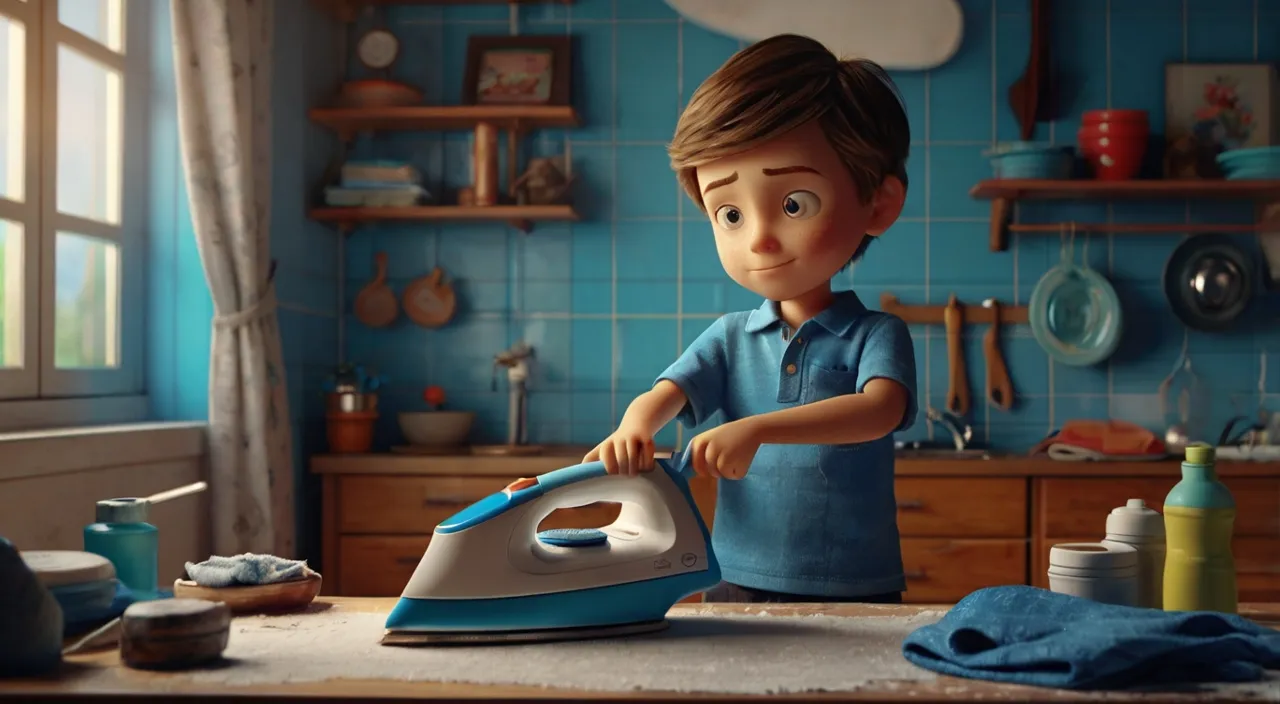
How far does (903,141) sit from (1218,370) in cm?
229

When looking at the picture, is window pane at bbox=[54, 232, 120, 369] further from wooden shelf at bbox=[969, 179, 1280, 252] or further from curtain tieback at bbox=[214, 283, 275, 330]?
wooden shelf at bbox=[969, 179, 1280, 252]

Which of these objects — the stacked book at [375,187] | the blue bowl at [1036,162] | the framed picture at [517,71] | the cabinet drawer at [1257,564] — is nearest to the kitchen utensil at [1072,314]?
the blue bowl at [1036,162]

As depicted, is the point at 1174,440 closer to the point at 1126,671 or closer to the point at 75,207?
the point at 1126,671

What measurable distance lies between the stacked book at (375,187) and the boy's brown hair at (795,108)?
1.91 m

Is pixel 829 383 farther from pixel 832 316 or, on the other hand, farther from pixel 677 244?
pixel 677 244

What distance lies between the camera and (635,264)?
343 centimetres

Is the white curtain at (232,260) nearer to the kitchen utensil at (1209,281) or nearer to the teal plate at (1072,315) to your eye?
the teal plate at (1072,315)

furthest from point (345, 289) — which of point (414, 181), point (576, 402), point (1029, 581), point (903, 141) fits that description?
point (903, 141)

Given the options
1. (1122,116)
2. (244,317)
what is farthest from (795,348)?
(1122,116)

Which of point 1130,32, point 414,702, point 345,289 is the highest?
point 1130,32

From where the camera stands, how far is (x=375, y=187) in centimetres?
324

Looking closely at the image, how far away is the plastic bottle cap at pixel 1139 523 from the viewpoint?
4.06 ft

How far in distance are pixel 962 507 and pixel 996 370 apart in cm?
59

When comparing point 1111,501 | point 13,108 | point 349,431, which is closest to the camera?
point 13,108
